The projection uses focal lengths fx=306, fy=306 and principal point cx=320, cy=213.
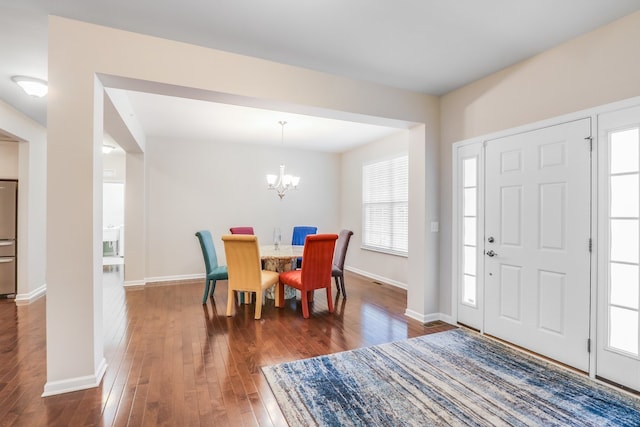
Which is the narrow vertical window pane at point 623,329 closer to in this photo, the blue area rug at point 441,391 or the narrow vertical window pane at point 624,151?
the blue area rug at point 441,391

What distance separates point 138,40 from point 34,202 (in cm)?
378

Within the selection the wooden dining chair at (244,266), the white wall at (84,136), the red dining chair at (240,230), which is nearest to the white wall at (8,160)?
the red dining chair at (240,230)

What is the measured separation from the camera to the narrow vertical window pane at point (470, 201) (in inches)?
134

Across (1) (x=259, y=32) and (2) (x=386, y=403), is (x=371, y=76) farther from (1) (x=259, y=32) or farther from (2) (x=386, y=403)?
(2) (x=386, y=403)

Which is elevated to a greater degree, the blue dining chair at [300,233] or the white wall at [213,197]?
the white wall at [213,197]

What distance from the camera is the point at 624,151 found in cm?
225

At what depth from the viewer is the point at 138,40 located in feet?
7.96

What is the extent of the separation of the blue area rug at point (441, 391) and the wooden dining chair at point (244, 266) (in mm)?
1308

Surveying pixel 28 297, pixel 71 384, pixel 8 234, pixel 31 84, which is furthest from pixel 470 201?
pixel 8 234

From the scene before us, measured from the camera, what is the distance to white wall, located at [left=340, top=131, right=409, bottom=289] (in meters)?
5.44

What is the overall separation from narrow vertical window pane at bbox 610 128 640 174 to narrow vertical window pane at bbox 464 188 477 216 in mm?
1205

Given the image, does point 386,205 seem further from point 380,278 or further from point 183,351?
point 183,351

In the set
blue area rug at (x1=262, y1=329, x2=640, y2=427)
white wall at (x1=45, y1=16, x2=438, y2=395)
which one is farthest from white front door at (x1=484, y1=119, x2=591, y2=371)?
white wall at (x1=45, y1=16, x2=438, y2=395)

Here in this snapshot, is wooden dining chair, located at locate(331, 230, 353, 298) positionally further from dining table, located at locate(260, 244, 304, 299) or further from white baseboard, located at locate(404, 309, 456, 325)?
white baseboard, located at locate(404, 309, 456, 325)
